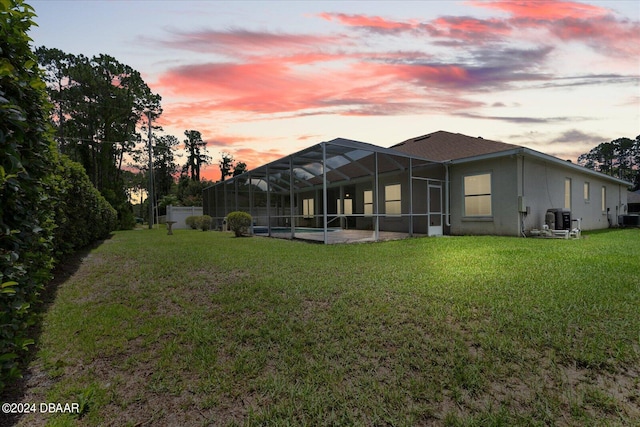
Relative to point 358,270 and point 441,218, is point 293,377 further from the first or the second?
point 441,218

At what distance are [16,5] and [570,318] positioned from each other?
588 centimetres

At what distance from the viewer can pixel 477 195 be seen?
12414 millimetres

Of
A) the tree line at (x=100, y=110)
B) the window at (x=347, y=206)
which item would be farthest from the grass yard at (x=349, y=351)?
the tree line at (x=100, y=110)

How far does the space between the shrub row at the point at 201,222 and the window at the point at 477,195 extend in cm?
1575

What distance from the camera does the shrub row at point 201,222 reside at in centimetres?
2103

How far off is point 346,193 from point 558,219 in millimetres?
9849

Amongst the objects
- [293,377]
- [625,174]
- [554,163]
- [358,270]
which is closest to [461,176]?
[554,163]

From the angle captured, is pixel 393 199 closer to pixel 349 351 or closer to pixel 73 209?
pixel 73 209

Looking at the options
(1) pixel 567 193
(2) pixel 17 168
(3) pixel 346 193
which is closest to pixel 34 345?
(2) pixel 17 168

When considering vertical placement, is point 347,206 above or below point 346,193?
below

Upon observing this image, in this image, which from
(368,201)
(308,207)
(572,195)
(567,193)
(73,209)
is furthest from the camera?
(308,207)

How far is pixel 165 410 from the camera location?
93.9 inches

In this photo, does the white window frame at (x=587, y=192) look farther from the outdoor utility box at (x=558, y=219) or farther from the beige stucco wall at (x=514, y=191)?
the outdoor utility box at (x=558, y=219)

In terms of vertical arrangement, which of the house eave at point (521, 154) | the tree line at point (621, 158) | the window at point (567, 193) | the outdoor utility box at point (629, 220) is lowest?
the outdoor utility box at point (629, 220)
